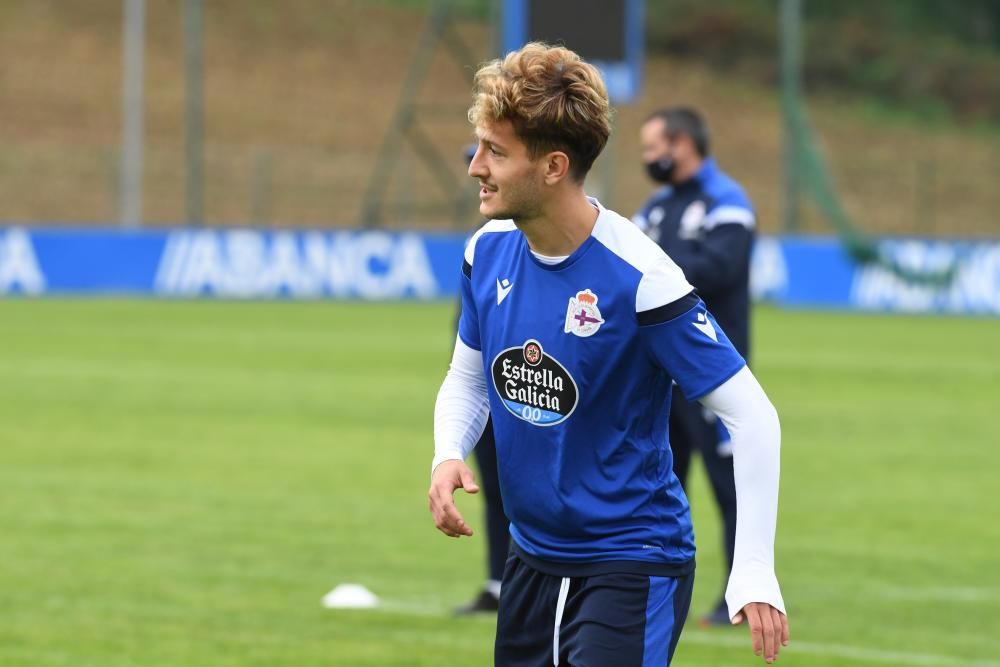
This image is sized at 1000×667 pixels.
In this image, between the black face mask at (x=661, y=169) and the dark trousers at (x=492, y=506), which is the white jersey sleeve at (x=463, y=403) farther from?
the black face mask at (x=661, y=169)

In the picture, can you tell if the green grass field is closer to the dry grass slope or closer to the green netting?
the green netting

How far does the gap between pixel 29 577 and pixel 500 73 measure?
6.06 m

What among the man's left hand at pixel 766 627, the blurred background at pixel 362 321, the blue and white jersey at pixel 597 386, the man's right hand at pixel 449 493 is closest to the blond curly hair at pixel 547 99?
the blue and white jersey at pixel 597 386

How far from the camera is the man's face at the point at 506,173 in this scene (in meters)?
4.64

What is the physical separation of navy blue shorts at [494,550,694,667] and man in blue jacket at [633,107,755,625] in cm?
386

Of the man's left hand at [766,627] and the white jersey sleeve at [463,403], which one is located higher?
the white jersey sleeve at [463,403]

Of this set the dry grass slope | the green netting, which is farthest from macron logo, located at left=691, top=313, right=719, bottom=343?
the dry grass slope

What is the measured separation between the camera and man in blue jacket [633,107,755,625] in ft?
28.4

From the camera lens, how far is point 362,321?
2956 centimetres

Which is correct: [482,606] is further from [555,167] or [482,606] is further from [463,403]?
[555,167]

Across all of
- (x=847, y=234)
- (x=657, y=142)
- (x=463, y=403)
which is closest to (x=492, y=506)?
(x=657, y=142)

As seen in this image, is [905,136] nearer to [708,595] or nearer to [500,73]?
[708,595]

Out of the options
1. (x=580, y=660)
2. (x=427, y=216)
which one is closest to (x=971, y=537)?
(x=580, y=660)

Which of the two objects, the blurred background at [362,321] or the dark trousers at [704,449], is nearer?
the dark trousers at [704,449]
